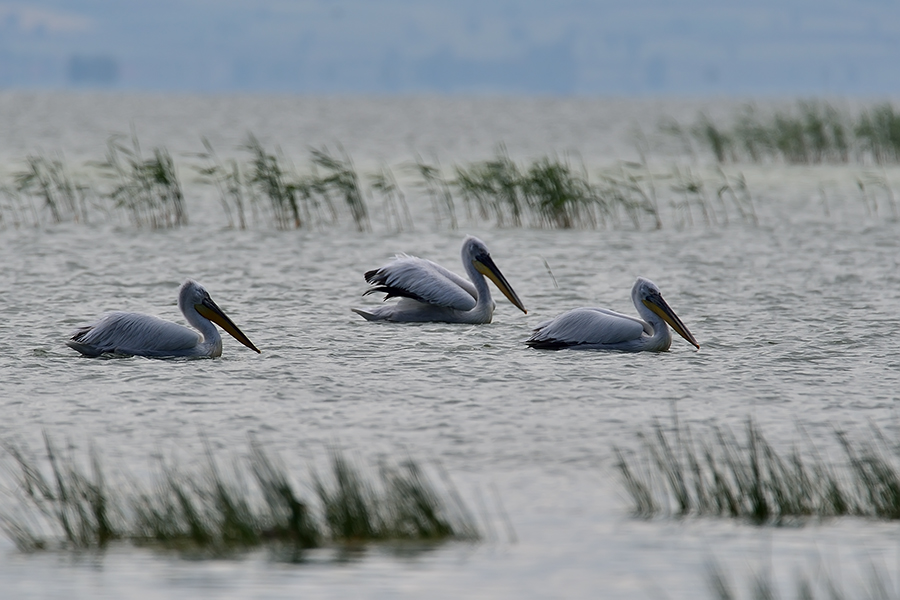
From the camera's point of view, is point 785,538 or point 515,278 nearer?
point 785,538

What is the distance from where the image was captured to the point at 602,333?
8.22 meters

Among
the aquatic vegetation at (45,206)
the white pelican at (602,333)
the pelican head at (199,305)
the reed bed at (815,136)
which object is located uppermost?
the aquatic vegetation at (45,206)

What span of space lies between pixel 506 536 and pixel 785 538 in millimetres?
943

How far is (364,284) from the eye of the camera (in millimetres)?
11438

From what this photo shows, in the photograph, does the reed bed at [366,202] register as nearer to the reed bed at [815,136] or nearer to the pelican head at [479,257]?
the reed bed at [815,136]

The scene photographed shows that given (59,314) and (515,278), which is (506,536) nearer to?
(59,314)

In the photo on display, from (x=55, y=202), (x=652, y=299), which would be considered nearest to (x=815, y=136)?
(x=55, y=202)

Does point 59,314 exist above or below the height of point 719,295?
above

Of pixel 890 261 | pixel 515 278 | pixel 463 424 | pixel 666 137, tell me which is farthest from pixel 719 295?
pixel 666 137

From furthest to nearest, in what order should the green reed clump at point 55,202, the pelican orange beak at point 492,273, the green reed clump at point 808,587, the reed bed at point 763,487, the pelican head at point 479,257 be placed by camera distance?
the green reed clump at point 55,202 < the pelican head at point 479,257 < the pelican orange beak at point 492,273 < the reed bed at point 763,487 < the green reed clump at point 808,587

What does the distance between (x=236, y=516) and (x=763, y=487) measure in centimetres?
195

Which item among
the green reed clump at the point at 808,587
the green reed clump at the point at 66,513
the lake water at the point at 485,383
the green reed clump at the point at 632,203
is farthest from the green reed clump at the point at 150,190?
the green reed clump at the point at 808,587

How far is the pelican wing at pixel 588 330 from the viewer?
8.21 m

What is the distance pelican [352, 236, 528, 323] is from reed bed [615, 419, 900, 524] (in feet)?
12.6
